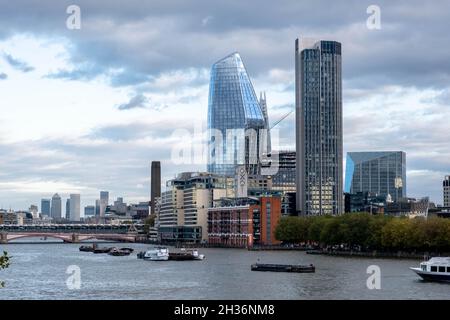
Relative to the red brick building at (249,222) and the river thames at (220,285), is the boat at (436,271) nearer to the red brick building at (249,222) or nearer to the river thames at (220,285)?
the river thames at (220,285)

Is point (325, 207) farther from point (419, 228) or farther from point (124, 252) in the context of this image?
point (419, 228)

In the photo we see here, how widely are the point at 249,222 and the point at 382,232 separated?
47431 millimetres

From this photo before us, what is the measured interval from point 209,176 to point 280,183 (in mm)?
30492

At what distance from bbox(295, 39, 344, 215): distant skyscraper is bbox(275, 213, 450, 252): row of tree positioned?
63286 millimetres

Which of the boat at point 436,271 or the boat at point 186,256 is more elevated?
the boat at point 436,271

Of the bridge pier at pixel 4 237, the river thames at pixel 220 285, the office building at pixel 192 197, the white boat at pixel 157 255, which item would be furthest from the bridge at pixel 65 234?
the river thames at pixel 220 285

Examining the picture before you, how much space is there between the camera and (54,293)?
41.5m

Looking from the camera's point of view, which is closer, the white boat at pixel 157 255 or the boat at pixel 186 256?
the white boat at pixel 157 255

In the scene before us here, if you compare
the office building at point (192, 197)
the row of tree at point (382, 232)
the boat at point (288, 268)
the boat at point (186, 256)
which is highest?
the office building at point (192, 197)

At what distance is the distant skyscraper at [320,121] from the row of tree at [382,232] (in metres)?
63.3

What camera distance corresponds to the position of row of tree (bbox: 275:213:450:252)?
73688mm

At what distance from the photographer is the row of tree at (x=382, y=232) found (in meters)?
73.7

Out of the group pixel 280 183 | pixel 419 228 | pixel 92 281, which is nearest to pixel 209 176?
pixel 280 183
